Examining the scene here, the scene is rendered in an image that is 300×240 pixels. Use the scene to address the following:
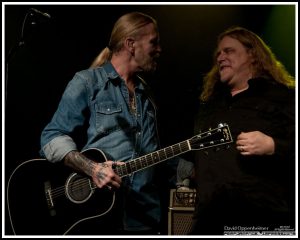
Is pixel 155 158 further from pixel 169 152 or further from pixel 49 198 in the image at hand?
pixel 49 198

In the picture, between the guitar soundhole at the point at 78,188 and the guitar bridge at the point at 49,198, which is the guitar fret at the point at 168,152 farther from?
the guitar bridge at the point at 49,198

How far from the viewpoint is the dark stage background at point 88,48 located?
8.64ft

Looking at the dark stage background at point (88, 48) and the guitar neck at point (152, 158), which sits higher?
the dark stage background at point (88, 48)

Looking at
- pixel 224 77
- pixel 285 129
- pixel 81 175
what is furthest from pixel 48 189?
pixel 285 129

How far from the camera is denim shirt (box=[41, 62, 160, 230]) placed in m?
2.03

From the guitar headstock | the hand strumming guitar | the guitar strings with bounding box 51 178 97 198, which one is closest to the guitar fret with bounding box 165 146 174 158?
the guitar headstock

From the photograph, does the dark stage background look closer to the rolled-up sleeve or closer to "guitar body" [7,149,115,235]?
"guitar body" [7,149,115,235]

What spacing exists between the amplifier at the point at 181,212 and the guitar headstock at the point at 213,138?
0.48 meters

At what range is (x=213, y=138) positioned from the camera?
76.2 inches

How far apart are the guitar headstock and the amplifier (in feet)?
1.57

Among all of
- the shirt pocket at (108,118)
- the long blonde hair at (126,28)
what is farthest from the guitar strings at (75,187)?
the long blonde hair at (126,28)

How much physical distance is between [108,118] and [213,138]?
1.90ft

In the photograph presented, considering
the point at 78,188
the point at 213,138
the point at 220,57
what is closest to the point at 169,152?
the point at 213,138

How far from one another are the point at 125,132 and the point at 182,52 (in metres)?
0.93
